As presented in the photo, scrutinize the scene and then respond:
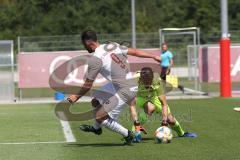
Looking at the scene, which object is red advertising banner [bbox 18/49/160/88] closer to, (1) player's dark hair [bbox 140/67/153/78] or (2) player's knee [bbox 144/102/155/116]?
(2) player's knee [bbox 144/102/155/116]

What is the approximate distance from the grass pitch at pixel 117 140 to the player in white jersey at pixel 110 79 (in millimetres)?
481

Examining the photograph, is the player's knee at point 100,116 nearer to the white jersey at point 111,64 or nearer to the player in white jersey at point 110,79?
the player in white jersey at point 110,79

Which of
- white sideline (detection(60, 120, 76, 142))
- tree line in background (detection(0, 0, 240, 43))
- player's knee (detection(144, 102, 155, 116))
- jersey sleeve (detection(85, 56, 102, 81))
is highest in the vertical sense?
tree line in background (detection(0, 0, 240, 43))

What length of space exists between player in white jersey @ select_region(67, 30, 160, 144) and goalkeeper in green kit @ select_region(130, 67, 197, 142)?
1.76 ft

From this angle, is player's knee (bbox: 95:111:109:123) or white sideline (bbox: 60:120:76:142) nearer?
player's knee (bbox: 95:111:109:123)

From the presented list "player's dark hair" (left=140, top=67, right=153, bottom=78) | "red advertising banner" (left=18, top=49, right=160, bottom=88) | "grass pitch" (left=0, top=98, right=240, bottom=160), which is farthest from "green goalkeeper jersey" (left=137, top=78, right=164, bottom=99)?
"red advertising banner" (left=18, top=49, right=160, bottom=88)

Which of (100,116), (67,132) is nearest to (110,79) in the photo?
(100,116)

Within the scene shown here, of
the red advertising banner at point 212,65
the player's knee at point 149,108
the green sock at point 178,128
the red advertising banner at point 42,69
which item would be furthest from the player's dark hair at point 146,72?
the red advertising banner at point 212,65

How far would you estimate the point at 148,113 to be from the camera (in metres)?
13.5

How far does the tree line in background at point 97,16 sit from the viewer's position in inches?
2063

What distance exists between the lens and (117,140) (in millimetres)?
13133

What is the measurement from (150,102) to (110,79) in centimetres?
176

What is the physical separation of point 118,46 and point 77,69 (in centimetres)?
1546

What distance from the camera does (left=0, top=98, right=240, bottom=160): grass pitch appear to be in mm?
11055
